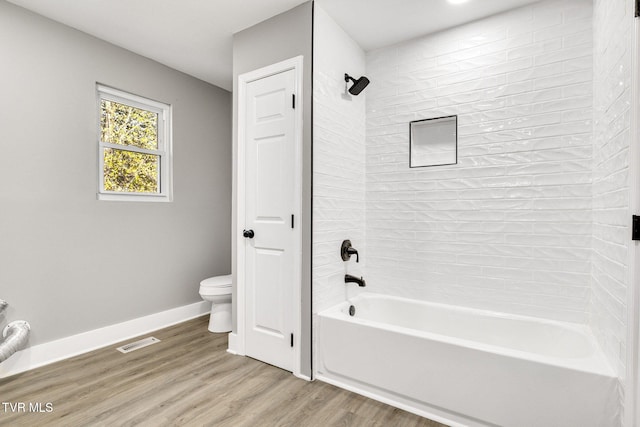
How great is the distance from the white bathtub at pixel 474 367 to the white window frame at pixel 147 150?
206 centimetres

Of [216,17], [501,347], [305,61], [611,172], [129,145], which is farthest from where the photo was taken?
[129,145]

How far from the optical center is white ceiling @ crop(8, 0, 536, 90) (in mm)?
2211

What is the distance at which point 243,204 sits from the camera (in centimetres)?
256

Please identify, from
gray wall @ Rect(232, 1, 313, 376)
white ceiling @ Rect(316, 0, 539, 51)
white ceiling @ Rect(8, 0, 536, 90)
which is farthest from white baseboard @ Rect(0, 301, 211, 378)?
white ceiling @ Rect(316, 0, 539, 51)

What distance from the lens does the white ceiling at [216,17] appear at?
2.21 meters

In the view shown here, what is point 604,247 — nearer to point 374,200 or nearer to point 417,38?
point 374,200

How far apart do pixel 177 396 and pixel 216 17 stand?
8.45ft

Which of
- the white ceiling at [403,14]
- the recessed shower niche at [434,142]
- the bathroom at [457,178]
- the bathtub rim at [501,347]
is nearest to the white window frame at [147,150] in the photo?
the bathroom at [457,178]

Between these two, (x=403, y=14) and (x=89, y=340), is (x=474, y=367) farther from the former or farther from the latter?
(x=89, y=340)

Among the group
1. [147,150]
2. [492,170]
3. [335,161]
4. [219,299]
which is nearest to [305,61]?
[335,161]

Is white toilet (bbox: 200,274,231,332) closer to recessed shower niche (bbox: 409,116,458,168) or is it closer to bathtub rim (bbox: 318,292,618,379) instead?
bathtub rim (bbox: 318,292,618,379)

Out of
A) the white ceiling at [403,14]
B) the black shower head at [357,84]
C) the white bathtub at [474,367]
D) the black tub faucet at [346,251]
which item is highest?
the white ceiling at [403,14]

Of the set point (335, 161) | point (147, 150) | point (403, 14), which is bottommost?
point (335, 161)

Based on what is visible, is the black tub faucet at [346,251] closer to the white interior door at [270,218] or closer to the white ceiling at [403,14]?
the white interior door at [270,218]
